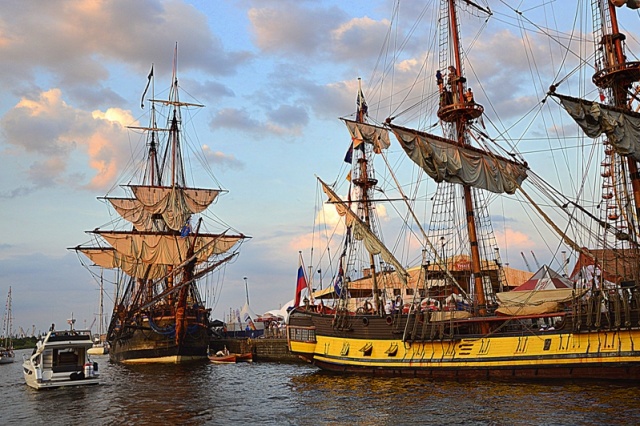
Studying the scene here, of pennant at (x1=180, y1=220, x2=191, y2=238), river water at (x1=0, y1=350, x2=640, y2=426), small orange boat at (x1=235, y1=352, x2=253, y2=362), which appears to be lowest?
river water at (x1=0, y1=350, x2=640, y2=426)

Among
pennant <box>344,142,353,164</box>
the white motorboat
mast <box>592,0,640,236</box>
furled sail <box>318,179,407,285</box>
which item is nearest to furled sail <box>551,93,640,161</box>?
mast <box>592,0,640,236</box>

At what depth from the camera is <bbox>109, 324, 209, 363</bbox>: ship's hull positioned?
59.3m

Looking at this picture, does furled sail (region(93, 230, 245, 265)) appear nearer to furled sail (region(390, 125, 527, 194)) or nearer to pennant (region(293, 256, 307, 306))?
A: pennant (region(293, 256, 307, 306))

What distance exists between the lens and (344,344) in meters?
39.2

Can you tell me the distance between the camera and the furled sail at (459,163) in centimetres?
3709

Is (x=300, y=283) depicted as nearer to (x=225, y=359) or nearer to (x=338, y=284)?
(x=338, y=284)

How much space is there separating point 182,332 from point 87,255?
17.6 m

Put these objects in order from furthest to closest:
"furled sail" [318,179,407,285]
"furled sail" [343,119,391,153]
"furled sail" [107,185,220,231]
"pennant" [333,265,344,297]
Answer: "furled sail" [107,185,220,231], "pennant" [333,265,344,297], "furled sail" [343,119,391,153], "furled sail" [318,179,407,285]

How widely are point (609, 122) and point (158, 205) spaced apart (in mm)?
54072

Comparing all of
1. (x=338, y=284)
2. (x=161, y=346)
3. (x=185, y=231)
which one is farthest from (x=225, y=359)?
(x=185, y=231)

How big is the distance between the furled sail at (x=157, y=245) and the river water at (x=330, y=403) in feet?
96.3

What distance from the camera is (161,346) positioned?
5972 cm

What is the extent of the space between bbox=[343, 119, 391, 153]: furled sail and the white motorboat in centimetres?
2359

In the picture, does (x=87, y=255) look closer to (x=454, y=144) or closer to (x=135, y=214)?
(x=135, y=214)
